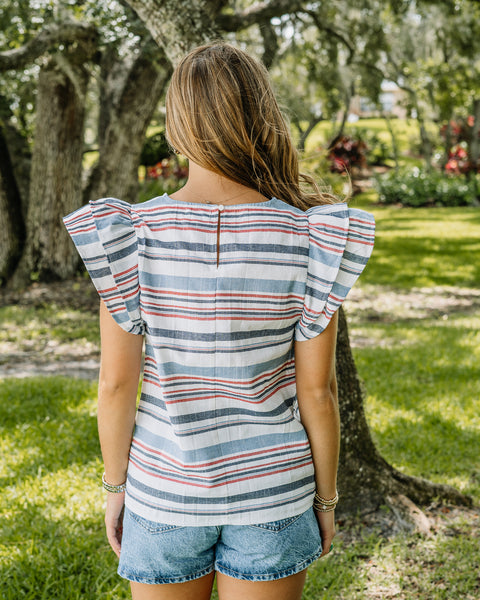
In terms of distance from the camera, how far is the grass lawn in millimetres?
2572

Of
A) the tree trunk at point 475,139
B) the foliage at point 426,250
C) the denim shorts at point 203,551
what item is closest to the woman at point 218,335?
the denim shorts at point 203,551

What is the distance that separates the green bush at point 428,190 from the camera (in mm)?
19953

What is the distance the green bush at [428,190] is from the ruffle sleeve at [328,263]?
773 inches

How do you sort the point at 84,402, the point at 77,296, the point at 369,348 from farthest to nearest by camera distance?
the point at 77,296 → the point at 369,348 → the point at 84,402

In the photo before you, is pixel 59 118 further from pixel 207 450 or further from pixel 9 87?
pixel 207 450

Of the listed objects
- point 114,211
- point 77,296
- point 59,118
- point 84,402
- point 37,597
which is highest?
point 114,211

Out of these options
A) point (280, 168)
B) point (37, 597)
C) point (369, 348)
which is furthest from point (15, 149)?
point (280, 168)

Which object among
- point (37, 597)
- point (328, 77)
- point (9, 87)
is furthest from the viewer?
point (328, 77)

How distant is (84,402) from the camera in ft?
15.0

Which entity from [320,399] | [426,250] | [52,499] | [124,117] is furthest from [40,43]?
[426,250]

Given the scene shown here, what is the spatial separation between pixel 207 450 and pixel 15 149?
29.6 feet

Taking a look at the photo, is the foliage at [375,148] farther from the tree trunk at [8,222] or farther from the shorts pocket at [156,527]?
the shorts pocket at [156,527]

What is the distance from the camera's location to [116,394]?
4.68 feet

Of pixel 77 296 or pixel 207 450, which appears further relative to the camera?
Result: pixel 77 296
